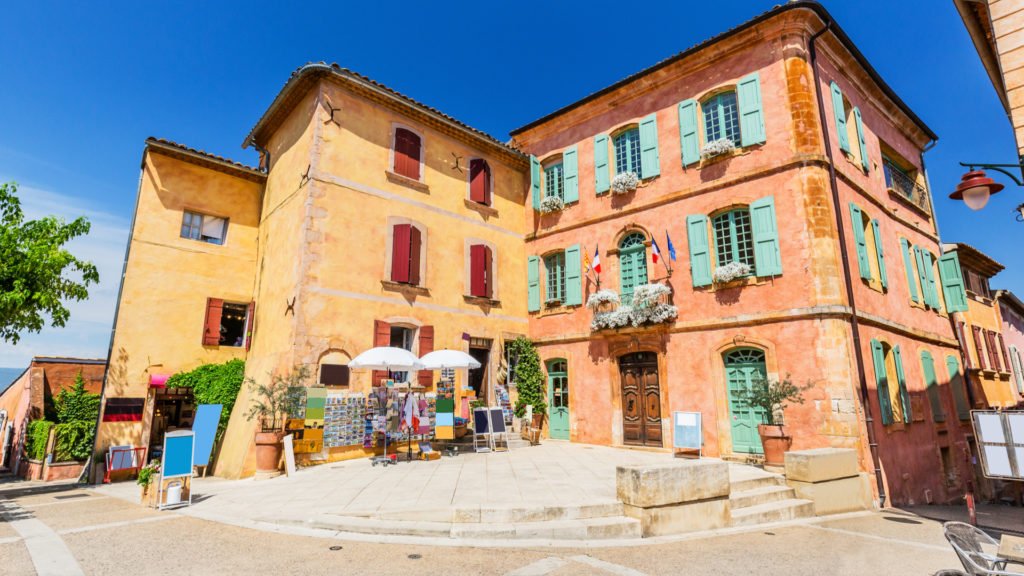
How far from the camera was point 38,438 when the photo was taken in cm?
1388

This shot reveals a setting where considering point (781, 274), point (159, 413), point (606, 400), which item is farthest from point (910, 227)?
point (159, 413)

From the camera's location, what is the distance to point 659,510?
5969mm

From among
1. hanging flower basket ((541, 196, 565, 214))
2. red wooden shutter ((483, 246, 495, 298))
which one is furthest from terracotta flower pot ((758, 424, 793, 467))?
hanging flower basket ((541, 196, 565, 214))

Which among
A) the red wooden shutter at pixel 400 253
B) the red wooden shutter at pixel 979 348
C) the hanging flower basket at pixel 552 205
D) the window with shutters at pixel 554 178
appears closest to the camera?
the red wooden shutter at pixel 400 253

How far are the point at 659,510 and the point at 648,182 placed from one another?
30.5 ft

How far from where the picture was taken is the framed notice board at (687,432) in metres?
10.4

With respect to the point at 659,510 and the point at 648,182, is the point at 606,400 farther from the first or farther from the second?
the point at 659,510

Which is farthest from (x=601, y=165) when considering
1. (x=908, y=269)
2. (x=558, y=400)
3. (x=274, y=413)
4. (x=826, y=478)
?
(x=274, y=413)

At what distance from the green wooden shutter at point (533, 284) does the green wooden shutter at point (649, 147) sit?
4.16 meters

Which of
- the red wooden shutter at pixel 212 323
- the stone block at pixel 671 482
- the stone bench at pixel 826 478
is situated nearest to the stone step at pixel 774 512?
the stone bench at pixel 826 478

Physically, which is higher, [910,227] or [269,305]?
[910,227]

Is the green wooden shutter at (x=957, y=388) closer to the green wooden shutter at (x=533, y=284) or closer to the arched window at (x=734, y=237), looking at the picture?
the arched window at (x=734, y=237)

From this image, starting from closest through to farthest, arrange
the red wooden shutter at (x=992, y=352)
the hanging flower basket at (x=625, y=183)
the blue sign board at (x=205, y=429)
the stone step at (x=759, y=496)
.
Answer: the stone step at (x=759, y=496) → the blue sign board at (x=205, y=429) → the hanging flower basket at (x=625, y=183) → the red wooden shutter at (x=992, y=352)

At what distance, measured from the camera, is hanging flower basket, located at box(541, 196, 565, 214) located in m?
15.1
